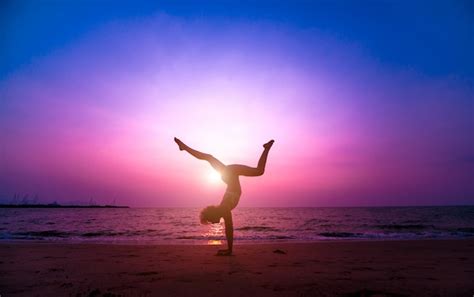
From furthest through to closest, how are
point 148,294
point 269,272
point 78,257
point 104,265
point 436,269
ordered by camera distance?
point 78,257, point 104,265, point 436,269, point 269,272, point 148,294

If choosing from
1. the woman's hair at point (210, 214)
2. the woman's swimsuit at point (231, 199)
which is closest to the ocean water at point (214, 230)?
the woman's hair at point (210, 214)

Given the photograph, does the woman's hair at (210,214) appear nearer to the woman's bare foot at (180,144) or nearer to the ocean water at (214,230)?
the woman's bare foot at (180,144)

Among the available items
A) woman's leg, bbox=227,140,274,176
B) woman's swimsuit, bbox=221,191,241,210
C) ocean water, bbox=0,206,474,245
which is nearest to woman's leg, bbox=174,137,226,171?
woman's leg, bbox=227,140,274,176

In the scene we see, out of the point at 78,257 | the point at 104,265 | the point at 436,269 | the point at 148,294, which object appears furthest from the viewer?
the point at 78,257

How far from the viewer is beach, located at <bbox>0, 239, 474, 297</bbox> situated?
17.5ft

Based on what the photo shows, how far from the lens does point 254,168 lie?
7.84 metres

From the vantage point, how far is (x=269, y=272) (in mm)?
6750

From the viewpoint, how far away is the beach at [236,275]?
5.33 m

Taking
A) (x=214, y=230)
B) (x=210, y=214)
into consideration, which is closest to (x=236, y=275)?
(x=210, y=214)

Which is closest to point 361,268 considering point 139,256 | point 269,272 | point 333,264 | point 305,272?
point 333,264

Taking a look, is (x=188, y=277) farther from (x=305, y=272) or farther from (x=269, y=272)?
(x=305, y=272)

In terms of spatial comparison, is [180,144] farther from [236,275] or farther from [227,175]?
[236,275]

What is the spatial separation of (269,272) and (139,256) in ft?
14.2

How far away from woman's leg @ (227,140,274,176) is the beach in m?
2.11
